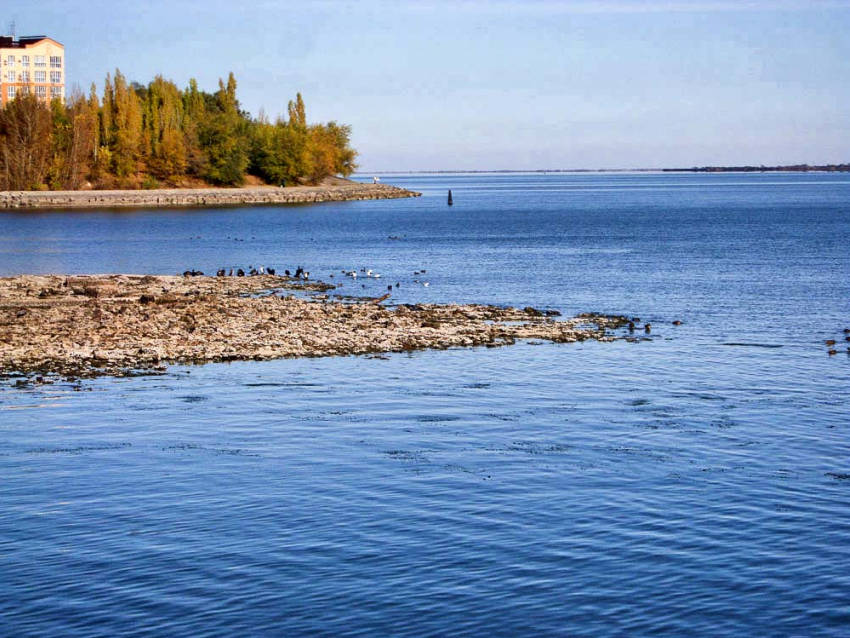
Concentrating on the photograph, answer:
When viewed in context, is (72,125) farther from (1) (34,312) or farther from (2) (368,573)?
(2) (368,573)

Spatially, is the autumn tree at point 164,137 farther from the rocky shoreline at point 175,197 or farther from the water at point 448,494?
the water at point 448,494

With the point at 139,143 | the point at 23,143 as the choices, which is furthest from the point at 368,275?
the point at 139,143

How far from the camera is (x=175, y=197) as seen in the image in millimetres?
148500

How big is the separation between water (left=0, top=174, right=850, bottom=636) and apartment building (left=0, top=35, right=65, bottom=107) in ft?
567

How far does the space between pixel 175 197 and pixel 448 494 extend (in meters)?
139

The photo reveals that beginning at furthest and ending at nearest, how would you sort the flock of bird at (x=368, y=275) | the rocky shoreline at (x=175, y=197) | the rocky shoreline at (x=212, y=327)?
1. the rocky shoreline at (x=175, y=197)
2. the flock of bird at (x=368, y=275)
3. the rocky shoreline at (x=212, y=327)

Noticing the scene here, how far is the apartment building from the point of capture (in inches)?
7165

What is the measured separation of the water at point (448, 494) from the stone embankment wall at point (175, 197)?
4278 inches

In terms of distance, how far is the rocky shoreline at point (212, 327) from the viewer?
2634 cm

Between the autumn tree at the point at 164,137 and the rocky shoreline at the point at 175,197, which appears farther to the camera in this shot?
the autumn tree at the point at 164,137

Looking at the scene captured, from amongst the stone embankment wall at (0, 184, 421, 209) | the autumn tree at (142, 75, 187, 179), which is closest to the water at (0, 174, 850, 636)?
the stone embankment wall at (0, 184, 421, 209)

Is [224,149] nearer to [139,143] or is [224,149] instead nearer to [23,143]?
[139,143]

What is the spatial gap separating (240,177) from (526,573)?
166918mm

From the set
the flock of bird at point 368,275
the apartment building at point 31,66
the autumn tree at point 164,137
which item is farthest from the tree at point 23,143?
the flock of bird at point 368,275
